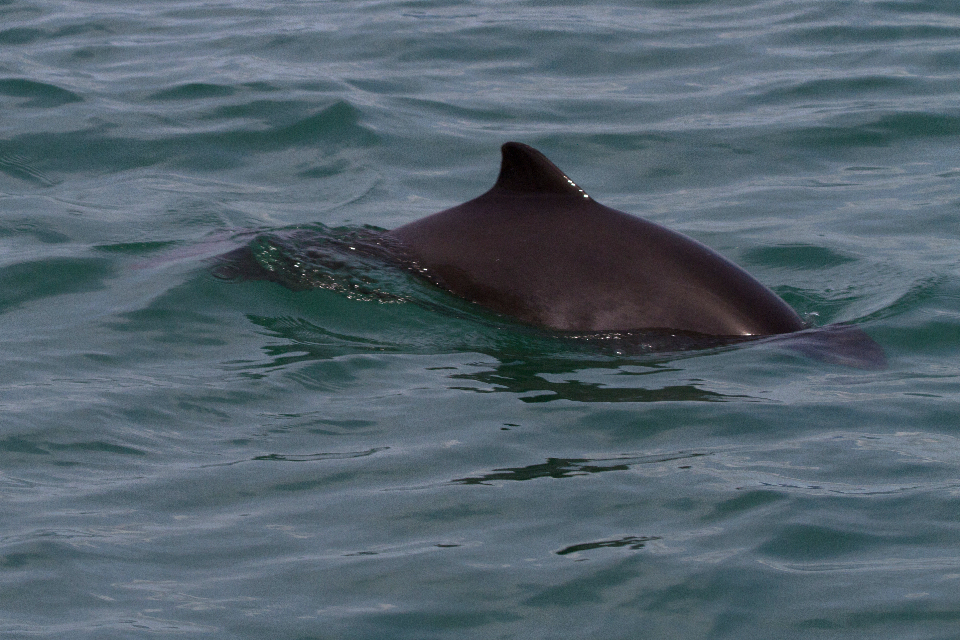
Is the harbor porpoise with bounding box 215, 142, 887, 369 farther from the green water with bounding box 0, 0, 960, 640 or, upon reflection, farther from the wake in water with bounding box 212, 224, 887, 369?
the green water with bounding box 0, 0, 960, 640

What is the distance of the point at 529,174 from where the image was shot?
7.44 m

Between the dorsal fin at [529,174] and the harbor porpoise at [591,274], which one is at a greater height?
the dorsal fin at [529,174]

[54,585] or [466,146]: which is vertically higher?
[466,146]

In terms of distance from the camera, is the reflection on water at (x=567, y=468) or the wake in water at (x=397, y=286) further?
the wake in water at (x=397, y=286)

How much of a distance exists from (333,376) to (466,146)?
5.75m

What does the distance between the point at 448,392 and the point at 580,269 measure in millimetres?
1090

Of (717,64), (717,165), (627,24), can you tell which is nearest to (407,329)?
(717,165)

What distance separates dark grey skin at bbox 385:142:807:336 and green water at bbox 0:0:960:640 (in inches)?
8.1

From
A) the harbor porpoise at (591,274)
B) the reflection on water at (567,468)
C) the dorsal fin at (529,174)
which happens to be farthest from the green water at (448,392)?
the dorsal fin at (529,174)

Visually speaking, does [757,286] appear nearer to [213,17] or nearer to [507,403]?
[507,403]

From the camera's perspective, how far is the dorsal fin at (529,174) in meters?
7.35

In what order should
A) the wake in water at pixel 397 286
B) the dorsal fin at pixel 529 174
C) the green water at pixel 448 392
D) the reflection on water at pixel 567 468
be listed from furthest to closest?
the dorsal fin at pixel 529 174 < the wake in water at pixel 397 286 < the reflection on water at pixel 567 468 < the green water at pixel 448 392

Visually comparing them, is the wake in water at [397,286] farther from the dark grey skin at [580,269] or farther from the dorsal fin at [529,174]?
the dorsal fin at [529,174]

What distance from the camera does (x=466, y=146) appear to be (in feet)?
40.2
